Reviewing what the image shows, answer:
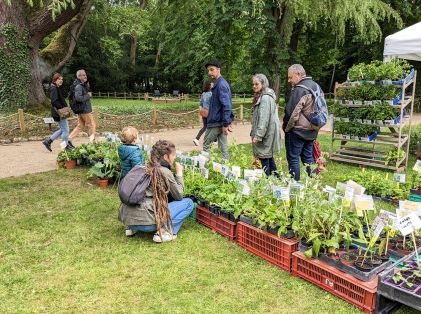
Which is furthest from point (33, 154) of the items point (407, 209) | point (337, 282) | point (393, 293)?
point (393, 293)

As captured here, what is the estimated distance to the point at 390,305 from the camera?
2992mm

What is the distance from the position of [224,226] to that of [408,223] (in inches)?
76.2

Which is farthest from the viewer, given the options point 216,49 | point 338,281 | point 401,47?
point 216,49

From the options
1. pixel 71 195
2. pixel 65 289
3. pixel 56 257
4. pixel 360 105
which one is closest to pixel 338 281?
pixel 65 289

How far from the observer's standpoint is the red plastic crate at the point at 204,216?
4680mm

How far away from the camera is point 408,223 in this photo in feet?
10.1

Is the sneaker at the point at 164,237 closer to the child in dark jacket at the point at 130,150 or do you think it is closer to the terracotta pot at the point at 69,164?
the child in dark jacket at the point at 130,150

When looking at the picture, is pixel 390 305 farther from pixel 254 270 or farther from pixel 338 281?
pixel 254 270

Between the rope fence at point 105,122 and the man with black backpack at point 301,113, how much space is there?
801cm

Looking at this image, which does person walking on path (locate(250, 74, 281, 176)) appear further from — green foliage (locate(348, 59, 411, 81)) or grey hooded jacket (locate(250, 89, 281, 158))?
green foliage (locate(348, 59, 411, 81))

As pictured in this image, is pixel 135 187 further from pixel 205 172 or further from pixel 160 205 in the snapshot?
pixel 205 172

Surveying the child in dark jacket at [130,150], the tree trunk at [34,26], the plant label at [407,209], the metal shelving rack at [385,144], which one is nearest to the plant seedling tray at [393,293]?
the plant label at [407,209]

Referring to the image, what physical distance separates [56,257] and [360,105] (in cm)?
625

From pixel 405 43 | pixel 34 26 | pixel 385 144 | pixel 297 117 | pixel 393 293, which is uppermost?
pixel 34 26
